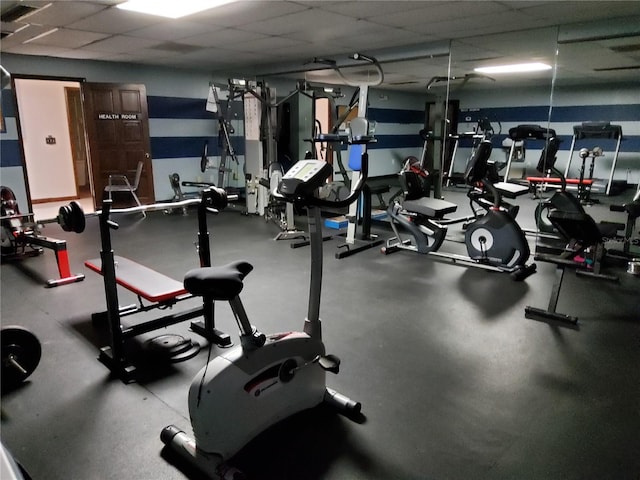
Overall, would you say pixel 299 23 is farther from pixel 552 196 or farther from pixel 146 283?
pixel 552 196

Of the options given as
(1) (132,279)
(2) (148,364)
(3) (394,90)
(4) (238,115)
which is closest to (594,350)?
(2) (148,364)

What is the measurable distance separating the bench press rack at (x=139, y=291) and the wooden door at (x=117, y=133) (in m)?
4.70

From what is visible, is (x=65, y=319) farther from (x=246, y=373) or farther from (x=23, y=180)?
(x=23, y=180)

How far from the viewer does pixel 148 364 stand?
269 cm

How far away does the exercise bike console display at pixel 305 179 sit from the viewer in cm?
198

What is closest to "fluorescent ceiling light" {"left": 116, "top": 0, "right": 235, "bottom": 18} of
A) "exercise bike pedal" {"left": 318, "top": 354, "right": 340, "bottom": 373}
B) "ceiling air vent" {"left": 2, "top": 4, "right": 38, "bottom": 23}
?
"ceiling air vent" {"left": 2, "top": 4, "right": 38, "bottom": 23}

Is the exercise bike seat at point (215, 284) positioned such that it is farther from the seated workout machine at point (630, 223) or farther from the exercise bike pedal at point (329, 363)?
the seated workout machine at point (630, 223)

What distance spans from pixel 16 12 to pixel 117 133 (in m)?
3.32

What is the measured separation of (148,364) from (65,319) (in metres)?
1.10

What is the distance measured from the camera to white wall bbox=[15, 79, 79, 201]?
8055 millimetres

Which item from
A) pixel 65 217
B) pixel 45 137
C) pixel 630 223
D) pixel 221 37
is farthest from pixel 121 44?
pixel 630 223

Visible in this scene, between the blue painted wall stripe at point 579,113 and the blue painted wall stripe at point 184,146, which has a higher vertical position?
the blue painted wall stripe at point 579,113

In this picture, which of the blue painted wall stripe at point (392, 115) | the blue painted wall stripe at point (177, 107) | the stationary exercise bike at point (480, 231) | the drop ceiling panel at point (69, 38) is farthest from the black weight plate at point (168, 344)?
the blue painted wall stripe at point (392, 115)

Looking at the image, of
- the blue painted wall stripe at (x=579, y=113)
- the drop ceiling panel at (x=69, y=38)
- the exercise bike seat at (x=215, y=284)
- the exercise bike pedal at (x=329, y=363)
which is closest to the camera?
the exercise bike seat at (x=215, y=284)
